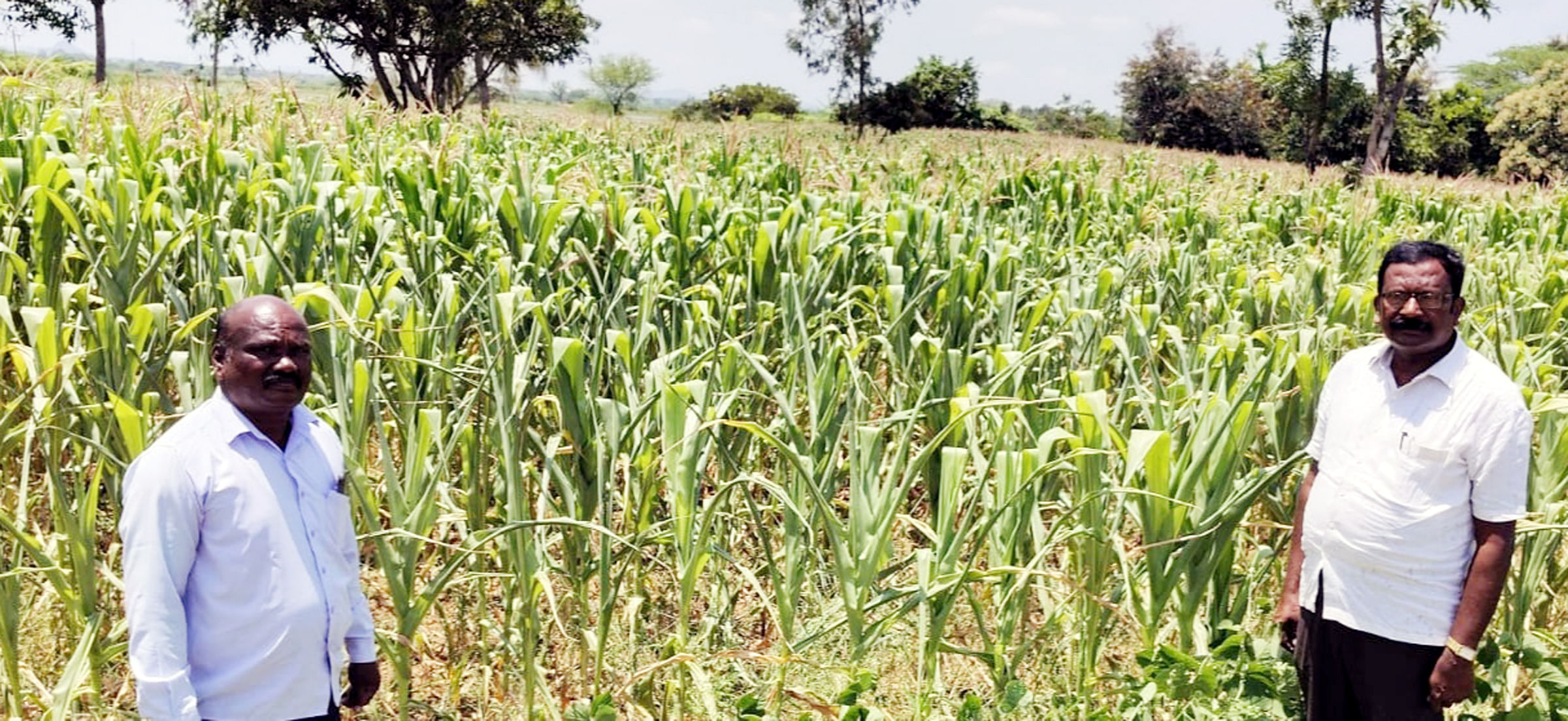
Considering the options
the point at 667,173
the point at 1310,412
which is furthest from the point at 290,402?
the point at 667,173

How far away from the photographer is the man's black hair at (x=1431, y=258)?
2152 mm

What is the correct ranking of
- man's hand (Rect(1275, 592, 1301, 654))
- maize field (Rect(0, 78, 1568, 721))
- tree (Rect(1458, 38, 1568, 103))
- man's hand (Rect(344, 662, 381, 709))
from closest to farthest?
man's hand (Rect(344, 662, 381, 709)) → maize field (Rect(0, 78, 1568, 721)) → man's hand (Rect(1275, 592, 1301, 654)) → tree (Rect(1458, 38, 1568, 103))

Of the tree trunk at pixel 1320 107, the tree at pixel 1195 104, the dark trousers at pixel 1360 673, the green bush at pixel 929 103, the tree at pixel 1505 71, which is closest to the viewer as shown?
the dark trousers at pixel 1360 673

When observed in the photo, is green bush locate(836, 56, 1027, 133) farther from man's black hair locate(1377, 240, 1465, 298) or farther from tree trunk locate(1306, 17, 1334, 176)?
man's black hair locate(1377, 240, 1465, 298)

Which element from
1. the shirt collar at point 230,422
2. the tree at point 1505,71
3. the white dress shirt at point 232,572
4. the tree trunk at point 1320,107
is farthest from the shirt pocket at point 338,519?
the tree at point 1505,71

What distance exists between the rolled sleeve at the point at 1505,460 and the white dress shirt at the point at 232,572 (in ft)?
6.15

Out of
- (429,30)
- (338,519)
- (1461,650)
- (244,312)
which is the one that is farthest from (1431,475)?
(429,30)

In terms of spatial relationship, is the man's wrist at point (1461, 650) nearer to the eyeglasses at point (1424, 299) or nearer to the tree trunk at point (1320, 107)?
the eyeglasses at point (1424, 299)

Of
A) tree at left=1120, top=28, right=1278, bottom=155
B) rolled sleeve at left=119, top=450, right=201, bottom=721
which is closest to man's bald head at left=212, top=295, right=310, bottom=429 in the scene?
rolled sleeve at left=119, top=450, right=201, bottom=721

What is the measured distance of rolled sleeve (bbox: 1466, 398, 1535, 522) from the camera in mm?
2035

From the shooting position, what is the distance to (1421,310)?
2137 mm

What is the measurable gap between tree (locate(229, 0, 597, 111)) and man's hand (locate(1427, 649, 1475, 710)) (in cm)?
2359

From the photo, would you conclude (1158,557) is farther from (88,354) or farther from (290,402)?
(88,354)

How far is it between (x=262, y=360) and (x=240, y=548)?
27 cm
